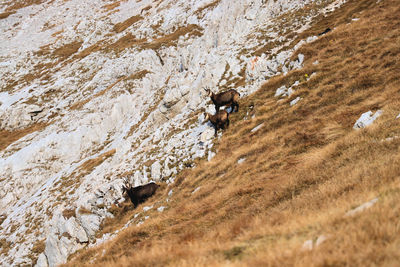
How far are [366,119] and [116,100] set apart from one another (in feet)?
140

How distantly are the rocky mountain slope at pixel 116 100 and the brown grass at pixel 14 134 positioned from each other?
0.36 m

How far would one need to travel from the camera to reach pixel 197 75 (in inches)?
1227

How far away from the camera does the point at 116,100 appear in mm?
44562

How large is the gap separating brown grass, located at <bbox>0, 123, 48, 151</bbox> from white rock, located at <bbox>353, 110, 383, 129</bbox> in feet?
185

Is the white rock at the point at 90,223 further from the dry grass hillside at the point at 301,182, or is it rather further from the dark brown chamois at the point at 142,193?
the dark brown chamois at the point at 142,193

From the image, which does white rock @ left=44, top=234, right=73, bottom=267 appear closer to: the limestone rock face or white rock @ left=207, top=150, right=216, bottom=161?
the limestone rock face

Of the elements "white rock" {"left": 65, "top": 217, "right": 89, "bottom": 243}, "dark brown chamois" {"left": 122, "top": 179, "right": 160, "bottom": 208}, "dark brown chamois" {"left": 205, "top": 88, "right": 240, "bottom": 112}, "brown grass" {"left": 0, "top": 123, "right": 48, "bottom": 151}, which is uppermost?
"dark brown chamois" {"left": 205, "top": 88, "right": 240, "bottom": 112}

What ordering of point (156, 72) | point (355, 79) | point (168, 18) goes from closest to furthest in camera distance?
point (355, 79), point (156, 72), point (168, 18)

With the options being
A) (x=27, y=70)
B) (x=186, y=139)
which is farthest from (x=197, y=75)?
(x=27, y=70)

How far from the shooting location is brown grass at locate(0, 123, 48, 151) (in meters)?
51.0

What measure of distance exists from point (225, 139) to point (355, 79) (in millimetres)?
7986

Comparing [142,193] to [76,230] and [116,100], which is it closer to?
[76,230]

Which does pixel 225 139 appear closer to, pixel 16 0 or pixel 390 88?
pixel 390 88

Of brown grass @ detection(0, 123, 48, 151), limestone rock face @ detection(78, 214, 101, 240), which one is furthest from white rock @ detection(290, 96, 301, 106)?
brown grass @ detection(0, 123, 48, 151)
